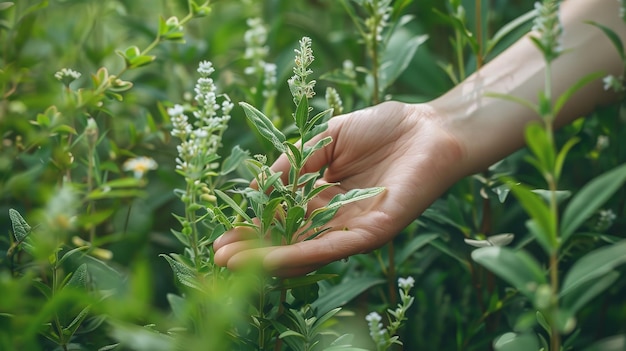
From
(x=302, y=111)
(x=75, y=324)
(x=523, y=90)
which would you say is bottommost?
(x=75, y=324)

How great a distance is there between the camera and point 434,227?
1.18m

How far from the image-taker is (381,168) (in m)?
1.10

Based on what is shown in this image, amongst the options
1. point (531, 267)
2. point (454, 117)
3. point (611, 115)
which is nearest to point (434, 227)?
point (454, 117)

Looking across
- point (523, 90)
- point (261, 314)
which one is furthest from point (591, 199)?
point (523, 90)

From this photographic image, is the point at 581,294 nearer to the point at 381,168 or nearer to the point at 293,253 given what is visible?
the point at 293,253

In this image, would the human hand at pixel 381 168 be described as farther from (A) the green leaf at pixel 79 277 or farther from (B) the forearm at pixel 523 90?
(A) the green leaf at pixel 79 277

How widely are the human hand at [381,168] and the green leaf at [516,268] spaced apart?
27 cm

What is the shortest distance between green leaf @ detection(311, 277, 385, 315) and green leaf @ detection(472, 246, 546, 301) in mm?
378

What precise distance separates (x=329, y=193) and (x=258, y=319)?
305mm

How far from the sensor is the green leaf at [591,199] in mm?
605

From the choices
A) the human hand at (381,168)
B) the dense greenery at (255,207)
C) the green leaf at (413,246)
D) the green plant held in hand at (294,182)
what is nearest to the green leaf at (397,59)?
the dense greenery at (255,207)

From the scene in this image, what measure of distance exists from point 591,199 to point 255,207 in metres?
0.40

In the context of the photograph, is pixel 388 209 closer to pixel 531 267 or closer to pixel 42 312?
pixel 531 267

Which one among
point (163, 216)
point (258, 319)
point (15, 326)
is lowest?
point (163, 216)
